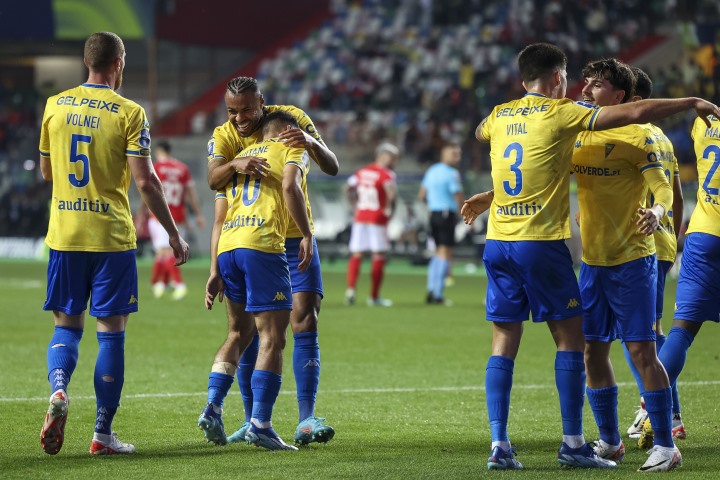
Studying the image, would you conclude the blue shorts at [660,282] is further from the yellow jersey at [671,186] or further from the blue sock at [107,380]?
the blue sock at [107,380]

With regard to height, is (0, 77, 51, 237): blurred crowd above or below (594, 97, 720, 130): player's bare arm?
above

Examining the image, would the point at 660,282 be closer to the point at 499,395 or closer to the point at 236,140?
the point at 499,395

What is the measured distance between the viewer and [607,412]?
6262 millimetres

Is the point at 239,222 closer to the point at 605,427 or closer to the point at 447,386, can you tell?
the point at 605,427

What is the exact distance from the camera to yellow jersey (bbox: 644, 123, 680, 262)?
6262 millimetres

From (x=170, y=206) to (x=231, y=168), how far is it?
11.4 meters

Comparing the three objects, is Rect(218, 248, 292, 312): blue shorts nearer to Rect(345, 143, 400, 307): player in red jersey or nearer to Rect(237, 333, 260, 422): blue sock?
Rect(237, 333, 260, 422): blue sock

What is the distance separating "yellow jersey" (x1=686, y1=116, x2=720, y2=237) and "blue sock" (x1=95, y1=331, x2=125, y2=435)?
341 centimetres

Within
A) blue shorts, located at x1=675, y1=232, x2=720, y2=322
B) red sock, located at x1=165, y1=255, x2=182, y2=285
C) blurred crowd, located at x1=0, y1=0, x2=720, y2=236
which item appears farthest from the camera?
blurred crowd, located at x1=0, y1=0, x2=720, y2=236

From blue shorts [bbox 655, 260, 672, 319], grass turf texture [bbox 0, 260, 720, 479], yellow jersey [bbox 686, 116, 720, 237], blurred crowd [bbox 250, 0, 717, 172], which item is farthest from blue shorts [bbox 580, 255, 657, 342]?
blurred crowd [bbox 250, 0, 717, 172]

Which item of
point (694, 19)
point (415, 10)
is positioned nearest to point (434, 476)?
point (694, 19)

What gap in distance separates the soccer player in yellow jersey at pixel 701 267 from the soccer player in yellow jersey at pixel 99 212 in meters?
2.88

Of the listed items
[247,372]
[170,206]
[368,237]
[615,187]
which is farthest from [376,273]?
[615,187]

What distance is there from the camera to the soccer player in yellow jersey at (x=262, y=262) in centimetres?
656
